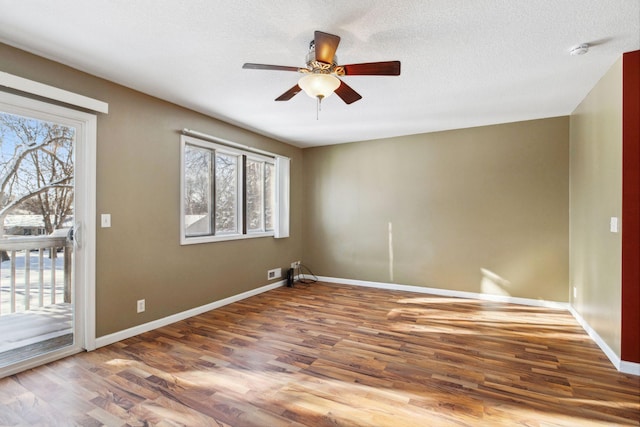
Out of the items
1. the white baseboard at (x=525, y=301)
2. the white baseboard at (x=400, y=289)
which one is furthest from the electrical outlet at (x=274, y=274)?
the white baseboard at (x=525, y=301)

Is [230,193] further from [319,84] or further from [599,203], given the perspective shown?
[599,203]

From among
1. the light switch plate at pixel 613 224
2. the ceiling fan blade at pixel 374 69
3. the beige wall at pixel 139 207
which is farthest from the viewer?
the beige wall at pixel 139 207

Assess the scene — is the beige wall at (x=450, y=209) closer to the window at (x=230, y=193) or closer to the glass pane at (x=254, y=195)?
the window at (x=230, y=193)

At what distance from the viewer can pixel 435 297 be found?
443cm

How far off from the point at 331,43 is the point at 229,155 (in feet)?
9.05

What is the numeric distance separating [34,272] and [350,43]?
9.93 ft

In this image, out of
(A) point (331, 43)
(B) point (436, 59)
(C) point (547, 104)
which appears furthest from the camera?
(C) point (547, 104)

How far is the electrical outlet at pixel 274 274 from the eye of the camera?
4.91m

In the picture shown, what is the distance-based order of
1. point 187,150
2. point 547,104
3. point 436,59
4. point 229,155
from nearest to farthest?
1. point 436,59
2. point 547,104
3. point 187,150
4. point 229,155

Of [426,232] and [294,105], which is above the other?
[294,105]

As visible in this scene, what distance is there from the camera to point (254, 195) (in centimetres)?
481

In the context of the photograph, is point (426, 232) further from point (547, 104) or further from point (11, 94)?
point (11, 94)

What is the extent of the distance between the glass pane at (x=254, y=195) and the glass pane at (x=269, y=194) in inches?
4.2

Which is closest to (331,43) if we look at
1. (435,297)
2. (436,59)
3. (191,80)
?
(436,59)
